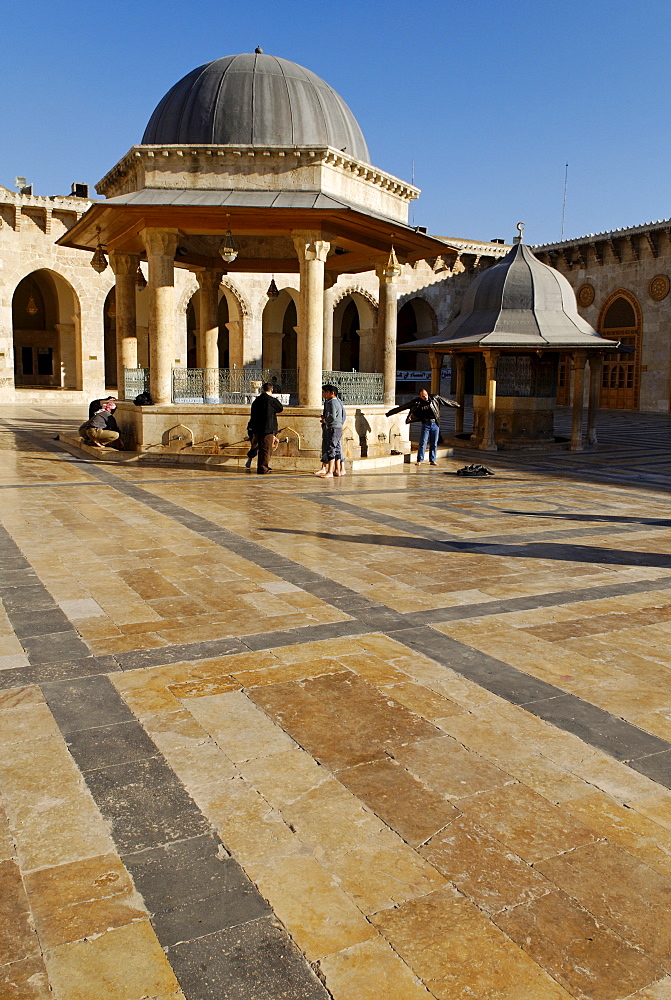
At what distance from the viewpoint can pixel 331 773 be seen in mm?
3037

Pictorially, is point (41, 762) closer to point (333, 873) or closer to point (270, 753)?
point (270, 753)

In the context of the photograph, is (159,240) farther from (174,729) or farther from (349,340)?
(349,340)

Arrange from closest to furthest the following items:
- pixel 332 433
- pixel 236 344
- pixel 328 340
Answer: pixel 332 433, pixel 328 340, pixel 236 344

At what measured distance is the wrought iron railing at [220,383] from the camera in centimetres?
1231

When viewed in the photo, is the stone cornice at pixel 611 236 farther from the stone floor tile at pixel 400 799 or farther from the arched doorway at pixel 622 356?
the stone floor tile at pixel 400 799

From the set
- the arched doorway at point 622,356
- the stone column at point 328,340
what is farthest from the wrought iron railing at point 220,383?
the arched doorway at point 622,356

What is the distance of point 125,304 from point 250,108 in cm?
407

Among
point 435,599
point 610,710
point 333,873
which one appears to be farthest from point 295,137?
point 333,873

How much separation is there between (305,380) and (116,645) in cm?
802

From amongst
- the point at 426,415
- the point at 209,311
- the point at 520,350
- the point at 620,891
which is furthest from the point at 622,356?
the point at 620,891

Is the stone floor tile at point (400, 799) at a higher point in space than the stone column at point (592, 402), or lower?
lower

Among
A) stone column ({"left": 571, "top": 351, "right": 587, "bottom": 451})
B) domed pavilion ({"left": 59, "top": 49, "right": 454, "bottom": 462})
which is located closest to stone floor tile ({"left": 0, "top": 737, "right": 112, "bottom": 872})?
domed pavilion ({"left": 59, "top": 49, "right": 454, "bottom": 462})

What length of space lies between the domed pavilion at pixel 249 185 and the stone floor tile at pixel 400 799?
9243 millimetres

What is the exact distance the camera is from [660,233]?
26.8 m
